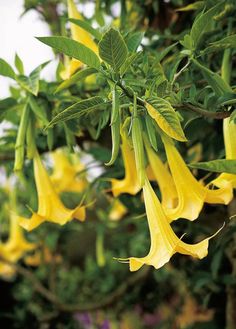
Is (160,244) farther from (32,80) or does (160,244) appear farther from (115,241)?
(115,241)

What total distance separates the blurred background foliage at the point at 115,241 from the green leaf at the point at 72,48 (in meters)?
0.06

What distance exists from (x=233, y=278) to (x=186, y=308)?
2.62ft

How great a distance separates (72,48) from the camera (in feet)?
1.64

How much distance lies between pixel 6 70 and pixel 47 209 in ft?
0.68

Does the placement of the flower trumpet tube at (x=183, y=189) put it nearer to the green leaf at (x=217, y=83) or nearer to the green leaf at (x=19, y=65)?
the green leaf at (x=217, y=83)

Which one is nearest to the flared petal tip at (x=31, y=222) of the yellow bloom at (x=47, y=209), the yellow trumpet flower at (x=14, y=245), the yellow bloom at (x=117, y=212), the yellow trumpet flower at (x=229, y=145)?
the yellow bloom at (x=47, y=209)

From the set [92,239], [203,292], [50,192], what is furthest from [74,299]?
[50,192]

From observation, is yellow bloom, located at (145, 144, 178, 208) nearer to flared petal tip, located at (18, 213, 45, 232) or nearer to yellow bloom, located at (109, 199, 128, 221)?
flared petal tip, located at (18, 213, 45, 232)

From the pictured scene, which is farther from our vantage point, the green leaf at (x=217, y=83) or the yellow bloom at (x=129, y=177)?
the yellow bloom at (x=129, y=177)

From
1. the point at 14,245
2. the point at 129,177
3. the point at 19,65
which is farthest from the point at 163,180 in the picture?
the point at 14,245

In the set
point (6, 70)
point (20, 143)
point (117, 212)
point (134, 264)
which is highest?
point (6, 70)

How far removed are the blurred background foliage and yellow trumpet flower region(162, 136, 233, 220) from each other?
0.25 ft

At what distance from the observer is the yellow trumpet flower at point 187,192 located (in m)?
0.57

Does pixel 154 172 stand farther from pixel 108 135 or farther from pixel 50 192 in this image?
pixel 108 135
